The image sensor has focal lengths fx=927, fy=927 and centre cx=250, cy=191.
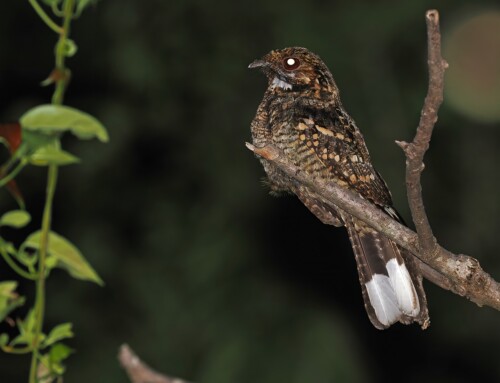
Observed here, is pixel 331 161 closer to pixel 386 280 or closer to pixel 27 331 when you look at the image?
pixel 386 280

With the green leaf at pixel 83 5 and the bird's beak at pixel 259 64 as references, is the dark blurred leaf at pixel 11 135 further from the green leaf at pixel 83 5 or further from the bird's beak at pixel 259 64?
the bird's beak at pixel 259 64

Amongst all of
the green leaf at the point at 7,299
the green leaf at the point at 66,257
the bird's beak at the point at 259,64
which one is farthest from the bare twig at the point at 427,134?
the bird's beak at the point at 259,64

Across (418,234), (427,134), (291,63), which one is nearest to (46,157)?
(427,134)

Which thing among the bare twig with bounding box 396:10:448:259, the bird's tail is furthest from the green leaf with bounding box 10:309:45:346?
the bird's tail

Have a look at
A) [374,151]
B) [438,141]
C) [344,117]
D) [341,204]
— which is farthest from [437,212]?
[341,204]

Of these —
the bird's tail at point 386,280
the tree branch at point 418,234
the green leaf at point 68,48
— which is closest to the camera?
the green leaf at point 68,48

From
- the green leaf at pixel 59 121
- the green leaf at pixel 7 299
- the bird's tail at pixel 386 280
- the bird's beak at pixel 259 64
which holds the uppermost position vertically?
the green leaf at pixel 59 121

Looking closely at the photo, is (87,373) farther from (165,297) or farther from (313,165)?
(313,165)

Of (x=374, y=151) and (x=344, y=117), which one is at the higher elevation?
(x=344, y=117)
